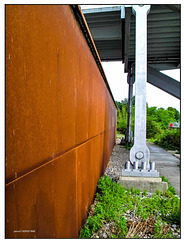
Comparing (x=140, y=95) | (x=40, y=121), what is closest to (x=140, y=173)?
(x=140, y=95)

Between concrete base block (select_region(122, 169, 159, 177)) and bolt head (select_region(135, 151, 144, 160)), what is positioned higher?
bolt head (select_region(135, 151, 144, 160))

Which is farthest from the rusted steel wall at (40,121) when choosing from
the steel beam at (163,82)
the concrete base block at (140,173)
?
the steel beam at (163,82)

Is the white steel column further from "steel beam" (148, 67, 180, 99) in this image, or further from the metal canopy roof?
"steel beam" (148, 67, 180, 99)

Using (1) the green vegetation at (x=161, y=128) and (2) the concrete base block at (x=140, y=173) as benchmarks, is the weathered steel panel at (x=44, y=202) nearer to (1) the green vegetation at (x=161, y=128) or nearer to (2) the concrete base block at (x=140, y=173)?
(2) the concrete base block at (x=140, y=173)

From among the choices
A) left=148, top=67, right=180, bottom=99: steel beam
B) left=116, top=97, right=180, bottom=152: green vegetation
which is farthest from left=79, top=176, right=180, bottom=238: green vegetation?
left=148, top=67, right=180, bottom=99: steel beam

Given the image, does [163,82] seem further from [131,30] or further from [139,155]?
[139,155]

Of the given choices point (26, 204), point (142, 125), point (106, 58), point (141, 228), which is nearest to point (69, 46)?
point (26, 204)

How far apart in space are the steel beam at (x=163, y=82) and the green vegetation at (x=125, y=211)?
457 inches

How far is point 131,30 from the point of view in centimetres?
902

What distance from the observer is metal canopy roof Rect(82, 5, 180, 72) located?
26.1 ft

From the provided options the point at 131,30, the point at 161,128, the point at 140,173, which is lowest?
the point at 140,173

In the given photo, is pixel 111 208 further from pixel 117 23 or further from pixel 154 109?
pixel 154 109

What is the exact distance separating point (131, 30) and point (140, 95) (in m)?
5.92

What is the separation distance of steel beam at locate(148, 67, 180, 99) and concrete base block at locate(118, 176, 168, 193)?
11.4 metres
